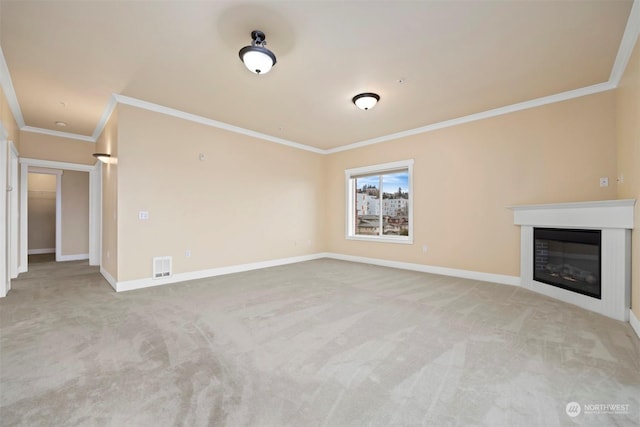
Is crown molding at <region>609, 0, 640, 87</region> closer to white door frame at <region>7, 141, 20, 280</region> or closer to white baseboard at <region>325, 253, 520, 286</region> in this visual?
white baseboard at <region>325, 253, 520, 286</region>

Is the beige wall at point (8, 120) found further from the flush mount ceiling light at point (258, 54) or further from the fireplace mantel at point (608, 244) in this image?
the fireplace mantel at point (608, 244)

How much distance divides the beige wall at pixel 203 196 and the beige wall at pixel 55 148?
2.87 meters

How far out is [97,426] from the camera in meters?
1.44

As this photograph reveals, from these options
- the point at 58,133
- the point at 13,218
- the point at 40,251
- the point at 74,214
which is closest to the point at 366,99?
the point at 13,218

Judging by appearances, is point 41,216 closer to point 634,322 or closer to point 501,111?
point 501,111

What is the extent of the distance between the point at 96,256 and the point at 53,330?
4344mm

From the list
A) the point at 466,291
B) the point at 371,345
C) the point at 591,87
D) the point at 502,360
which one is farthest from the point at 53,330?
the point at 591,87

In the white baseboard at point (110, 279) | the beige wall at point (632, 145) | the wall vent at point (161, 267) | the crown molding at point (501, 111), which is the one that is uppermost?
the crown molding at point (501, 111)

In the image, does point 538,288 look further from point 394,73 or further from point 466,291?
point 394,73

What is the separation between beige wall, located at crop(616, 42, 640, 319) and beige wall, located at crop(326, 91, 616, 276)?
358 millimetres

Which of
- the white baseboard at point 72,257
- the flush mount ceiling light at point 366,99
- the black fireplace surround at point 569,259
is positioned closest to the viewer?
the black fireplace surround at point 569,259

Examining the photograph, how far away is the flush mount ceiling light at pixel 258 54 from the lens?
8.50 feet

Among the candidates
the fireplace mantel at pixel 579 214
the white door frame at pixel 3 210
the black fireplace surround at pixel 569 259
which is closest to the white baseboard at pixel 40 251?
the white door frame at pixel 3 210

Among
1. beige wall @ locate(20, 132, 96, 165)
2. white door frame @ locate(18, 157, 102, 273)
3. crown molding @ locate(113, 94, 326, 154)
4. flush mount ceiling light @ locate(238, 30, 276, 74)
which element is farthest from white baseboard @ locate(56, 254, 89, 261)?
flush mount ceiling light @ locate(238, 30, 276, 74)
